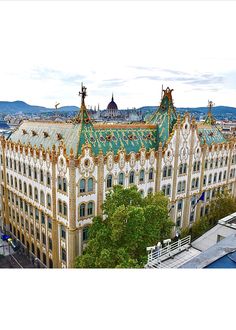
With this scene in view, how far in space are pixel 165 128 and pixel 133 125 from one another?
102 inches

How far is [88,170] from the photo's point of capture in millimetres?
15617

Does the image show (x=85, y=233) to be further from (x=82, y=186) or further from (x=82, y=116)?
(x=82, y=116)

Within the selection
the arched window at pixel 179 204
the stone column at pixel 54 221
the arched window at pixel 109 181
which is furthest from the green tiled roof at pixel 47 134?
the arched window at pixel 179 204

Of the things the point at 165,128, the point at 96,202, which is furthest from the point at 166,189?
the point at 96,202

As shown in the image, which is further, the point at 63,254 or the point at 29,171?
the point at 29,171

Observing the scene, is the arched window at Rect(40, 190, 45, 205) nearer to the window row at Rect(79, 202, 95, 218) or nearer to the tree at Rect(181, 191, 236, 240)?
the window row at Rect(79, 202, 95, 218)

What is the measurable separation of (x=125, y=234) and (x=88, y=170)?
5.39m

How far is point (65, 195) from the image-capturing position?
15.6 meters

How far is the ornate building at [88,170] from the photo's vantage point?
15820 mm

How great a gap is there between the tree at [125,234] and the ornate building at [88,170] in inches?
134

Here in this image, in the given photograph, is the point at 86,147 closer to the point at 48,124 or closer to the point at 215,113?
the point at 48,124

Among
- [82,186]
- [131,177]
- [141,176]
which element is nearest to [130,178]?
[131,177]

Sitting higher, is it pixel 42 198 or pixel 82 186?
pixel 82 186

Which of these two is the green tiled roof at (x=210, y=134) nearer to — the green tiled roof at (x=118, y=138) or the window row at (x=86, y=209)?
the green tiled roof at (x=118, y=138)
